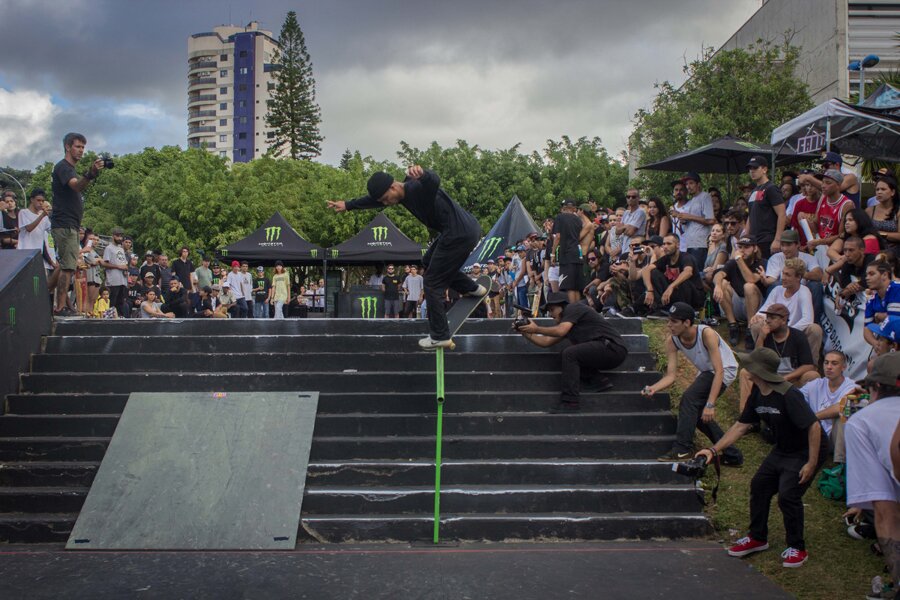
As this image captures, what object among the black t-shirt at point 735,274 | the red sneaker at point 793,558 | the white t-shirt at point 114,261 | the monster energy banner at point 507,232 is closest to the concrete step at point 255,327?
the black t-shirt at point 735,274

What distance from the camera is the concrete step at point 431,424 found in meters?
7.62

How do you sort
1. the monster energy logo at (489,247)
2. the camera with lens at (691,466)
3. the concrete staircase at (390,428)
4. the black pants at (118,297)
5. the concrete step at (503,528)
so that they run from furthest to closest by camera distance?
the monster energy logo at (489,247)
the black pants at (118,297)
the concrete staircase at (390,428)
the concrete step at (503,528)
the camera with lens at (691,466)

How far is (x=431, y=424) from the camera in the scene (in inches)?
301

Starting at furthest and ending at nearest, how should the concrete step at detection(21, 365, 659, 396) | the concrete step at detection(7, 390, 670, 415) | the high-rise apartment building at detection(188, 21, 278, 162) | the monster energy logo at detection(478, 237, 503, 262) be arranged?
the high-rise apartment building at detection(188, 21, 278, 162), the monster energy logo at detection(478, 237, 503, 262), the concrete step at detection(21, 365, 659, 396), the concrete step at detection(7, 390, 670, 415)

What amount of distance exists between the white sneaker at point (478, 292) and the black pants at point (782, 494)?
3.43m

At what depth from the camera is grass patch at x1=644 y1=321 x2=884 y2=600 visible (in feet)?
18.0

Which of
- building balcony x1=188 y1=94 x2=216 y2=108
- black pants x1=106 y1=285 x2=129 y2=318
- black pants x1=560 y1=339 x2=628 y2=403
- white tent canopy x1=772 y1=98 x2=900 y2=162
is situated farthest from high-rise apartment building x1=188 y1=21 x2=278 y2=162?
black pants x1=560 y1=339 x2=628 y2=403

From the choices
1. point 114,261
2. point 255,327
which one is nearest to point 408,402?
point 255,327

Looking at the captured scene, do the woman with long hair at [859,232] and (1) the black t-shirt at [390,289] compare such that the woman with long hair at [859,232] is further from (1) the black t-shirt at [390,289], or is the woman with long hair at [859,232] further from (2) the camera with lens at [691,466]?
(1) the black t-shirt at [390,289]

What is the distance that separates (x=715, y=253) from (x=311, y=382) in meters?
6.11

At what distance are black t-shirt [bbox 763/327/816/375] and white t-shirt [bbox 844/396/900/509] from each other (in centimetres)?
→ 292

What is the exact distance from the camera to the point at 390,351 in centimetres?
882

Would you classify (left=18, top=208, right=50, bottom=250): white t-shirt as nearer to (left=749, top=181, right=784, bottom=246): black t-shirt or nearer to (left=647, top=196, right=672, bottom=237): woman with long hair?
(left=647, top=196, right=672, bottom=237): woman with long hair

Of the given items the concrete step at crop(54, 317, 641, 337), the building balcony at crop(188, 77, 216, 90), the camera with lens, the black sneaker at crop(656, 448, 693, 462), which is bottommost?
the black sneaker at crop(656, 448, 693, 462)
